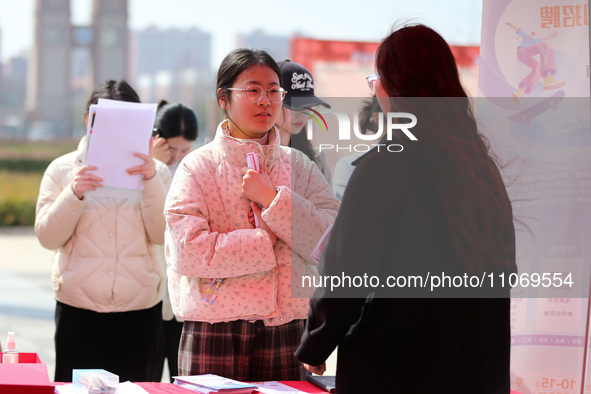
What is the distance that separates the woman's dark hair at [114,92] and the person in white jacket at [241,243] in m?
0.83

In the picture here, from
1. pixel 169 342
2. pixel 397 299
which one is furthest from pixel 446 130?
pixel 169 342

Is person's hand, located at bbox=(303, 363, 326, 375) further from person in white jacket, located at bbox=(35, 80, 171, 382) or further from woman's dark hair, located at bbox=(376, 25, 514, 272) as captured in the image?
person in white jacket, located at bbox=(35, 80, 171, 382)

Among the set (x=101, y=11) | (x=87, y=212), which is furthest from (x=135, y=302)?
(x=101, y=11)

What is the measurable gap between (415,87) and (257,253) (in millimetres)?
681

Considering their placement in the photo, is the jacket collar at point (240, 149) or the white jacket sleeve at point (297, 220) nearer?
the white jacket sleeve at point (297, 220)

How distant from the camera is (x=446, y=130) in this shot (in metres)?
1.47

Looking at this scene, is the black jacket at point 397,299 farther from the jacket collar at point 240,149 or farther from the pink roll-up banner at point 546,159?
the pink roll-up banner at point 546,159

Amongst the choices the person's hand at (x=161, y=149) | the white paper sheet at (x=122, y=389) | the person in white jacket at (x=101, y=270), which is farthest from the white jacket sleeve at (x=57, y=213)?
the white paper sheet at (x=122, y=389)

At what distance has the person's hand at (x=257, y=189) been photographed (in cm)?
195

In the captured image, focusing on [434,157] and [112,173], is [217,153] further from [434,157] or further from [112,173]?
[434,157]

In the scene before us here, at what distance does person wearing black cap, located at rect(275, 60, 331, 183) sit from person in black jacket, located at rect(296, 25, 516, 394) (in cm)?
107

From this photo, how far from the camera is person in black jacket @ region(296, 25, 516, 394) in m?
1.42

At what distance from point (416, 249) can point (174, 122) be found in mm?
1889

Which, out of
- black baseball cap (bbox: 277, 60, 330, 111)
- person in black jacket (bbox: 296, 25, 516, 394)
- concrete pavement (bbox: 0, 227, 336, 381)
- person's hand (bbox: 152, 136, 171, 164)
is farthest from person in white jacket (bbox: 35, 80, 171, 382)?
person in black jacket (bbox: 296, 25, 516, 394)
